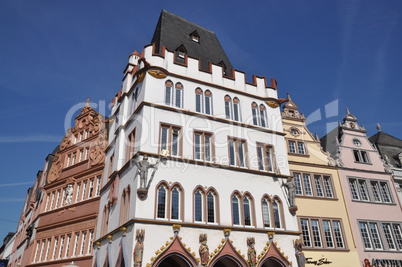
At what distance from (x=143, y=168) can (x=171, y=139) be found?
3.18 m

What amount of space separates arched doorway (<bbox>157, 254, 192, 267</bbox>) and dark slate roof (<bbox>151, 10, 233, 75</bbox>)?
1474 cm

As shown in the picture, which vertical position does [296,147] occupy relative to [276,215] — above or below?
above

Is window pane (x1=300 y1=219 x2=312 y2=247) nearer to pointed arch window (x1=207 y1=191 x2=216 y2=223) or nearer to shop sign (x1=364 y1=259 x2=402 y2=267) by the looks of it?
shop sign (x1=364 y1=259 x2=402 y2=267)

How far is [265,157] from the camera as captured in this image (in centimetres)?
2458

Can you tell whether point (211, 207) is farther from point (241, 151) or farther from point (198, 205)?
point (241, 151)

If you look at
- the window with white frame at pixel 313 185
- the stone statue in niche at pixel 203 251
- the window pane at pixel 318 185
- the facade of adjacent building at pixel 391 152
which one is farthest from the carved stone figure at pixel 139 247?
the facade of adjacent building at pixel 391 152

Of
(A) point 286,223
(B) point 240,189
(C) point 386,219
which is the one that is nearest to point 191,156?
(B) point 240,189

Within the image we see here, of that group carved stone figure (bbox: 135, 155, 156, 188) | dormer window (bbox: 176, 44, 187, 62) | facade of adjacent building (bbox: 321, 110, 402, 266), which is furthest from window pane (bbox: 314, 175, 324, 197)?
dormer window (bbox: 176, 44, 187, 62)

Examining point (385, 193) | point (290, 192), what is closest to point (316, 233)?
point (290, 192)

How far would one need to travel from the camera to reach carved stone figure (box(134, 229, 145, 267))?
16973mm

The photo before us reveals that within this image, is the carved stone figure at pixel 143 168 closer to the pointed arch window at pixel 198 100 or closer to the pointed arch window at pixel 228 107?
the pointed arch window at pixel 198 100

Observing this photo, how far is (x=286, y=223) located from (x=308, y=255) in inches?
139

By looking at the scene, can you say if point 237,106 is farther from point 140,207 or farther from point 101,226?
point 101,226

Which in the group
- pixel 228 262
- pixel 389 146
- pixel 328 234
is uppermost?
pixel 389 146
